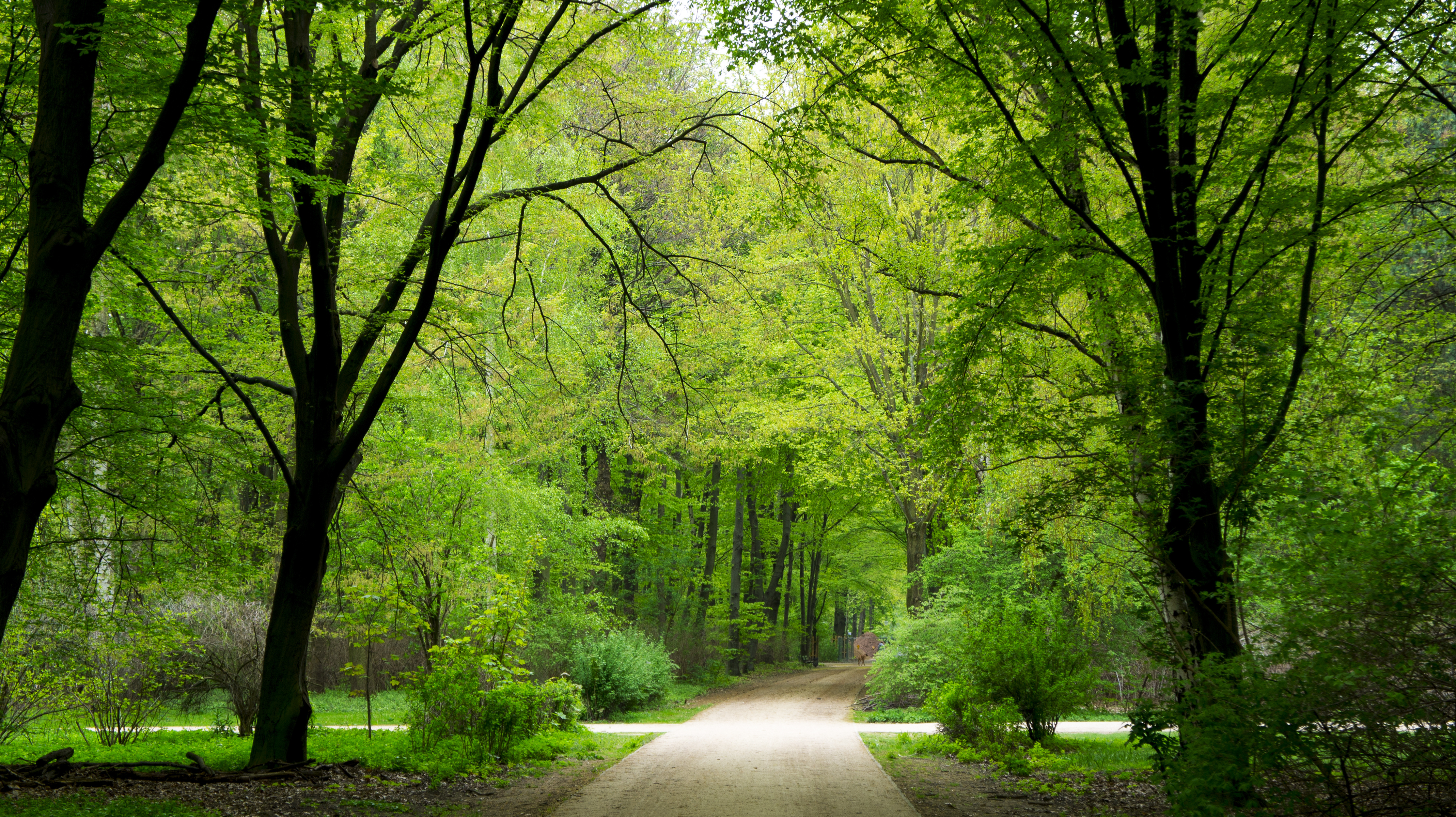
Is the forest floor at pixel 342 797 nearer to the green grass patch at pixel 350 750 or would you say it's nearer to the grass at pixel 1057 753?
the green grass patch at pixel 350 750

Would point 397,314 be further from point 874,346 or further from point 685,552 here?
point 685,552

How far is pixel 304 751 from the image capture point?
871 centimetres

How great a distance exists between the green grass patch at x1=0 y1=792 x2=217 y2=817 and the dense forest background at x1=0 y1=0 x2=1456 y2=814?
63.9 inches

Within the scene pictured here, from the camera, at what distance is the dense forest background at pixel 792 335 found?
5457 mm

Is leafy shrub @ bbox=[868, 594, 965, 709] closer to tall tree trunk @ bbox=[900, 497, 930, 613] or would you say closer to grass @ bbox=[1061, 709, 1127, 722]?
tall tree trunk @ bbox=[900, 497, 930, 613]

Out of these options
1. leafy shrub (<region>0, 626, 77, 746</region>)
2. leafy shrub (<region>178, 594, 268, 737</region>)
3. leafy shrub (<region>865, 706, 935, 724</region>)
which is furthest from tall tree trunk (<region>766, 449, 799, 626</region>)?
leafy shrub (<region>0, 626, 77, 746</region>)

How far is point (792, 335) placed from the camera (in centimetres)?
1582

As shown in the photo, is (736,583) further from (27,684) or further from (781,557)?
(27,684)

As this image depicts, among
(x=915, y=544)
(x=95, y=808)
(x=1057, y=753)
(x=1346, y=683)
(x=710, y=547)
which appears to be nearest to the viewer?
(x=1346, y=683)

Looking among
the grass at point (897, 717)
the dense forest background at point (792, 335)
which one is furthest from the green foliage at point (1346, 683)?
the grass at point (897, 717)

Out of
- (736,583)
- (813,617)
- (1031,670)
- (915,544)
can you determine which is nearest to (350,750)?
(1031,670)

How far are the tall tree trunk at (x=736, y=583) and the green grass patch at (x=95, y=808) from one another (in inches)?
787

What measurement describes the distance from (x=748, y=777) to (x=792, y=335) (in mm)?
8804

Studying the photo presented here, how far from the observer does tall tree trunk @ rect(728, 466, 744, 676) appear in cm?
2645
